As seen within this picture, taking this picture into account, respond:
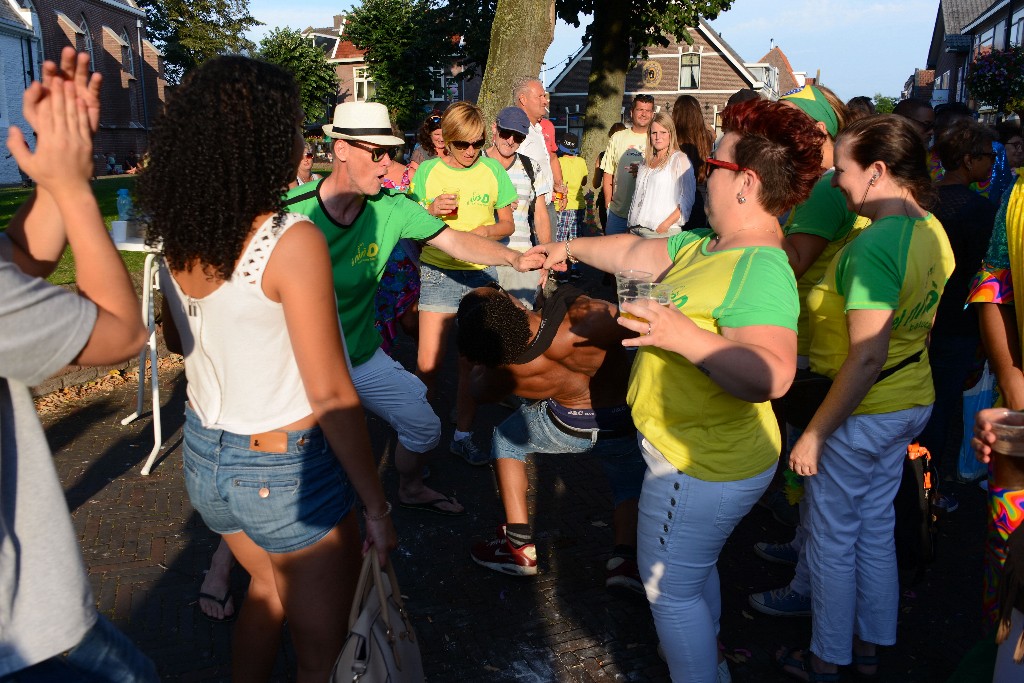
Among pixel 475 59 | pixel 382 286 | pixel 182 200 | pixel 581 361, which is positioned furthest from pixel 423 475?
pixel 475 59

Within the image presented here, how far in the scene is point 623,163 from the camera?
8.98 metres

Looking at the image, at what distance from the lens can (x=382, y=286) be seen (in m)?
5.27

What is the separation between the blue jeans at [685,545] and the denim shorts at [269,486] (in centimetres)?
98

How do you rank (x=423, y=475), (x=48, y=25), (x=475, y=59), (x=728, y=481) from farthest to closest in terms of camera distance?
(x=48, y=25) → (x=475, y=59) → (x=423, y=475) → (x=728, y=481)

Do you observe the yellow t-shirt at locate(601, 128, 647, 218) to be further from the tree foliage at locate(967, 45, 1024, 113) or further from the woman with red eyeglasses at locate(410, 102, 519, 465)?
the tree foliage at locate(967, 45, 1024, 113)

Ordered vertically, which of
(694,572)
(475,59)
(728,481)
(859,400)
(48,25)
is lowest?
(694,572)

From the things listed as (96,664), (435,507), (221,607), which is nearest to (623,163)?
(435,507)

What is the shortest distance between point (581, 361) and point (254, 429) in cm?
161

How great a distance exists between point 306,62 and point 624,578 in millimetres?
53587

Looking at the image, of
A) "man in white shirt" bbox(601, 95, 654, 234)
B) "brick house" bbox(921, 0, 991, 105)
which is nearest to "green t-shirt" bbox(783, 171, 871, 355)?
"man in white shirt" bbox(601, 95, 654, 234)

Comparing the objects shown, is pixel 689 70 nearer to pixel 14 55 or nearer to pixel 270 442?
pixel 14 55

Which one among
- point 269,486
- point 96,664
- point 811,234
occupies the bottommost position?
point 96,664

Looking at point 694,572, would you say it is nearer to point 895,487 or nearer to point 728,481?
point 728,481

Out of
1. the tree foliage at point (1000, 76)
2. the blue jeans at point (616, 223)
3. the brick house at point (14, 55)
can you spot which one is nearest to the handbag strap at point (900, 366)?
the blue jeans at point (616, 223)
